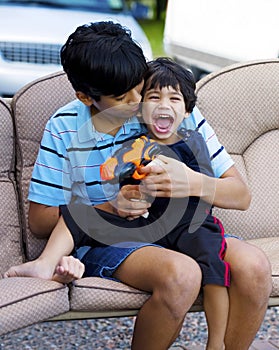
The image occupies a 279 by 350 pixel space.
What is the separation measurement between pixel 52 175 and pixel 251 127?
109cm

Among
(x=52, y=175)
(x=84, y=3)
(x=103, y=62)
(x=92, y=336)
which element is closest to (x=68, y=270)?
(x=52, y=175)

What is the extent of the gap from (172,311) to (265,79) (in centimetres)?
142

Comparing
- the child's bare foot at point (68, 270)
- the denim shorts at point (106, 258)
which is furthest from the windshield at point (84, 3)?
the child's bare foot at point (68, 270)

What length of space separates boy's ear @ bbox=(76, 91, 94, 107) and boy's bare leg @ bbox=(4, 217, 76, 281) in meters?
0.41

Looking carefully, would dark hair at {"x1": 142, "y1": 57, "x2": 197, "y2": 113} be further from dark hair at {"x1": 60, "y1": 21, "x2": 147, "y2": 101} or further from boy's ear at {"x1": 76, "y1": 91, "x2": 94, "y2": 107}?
boy's ear at {"x1": 76, "y1": 91, "x2": 94, "y2": 107}

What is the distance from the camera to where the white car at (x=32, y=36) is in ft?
22.4

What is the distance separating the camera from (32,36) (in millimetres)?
6836

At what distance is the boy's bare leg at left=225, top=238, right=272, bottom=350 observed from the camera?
275 centimetres

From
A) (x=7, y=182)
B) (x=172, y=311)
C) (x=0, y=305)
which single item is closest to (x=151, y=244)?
(x=172, y=311)

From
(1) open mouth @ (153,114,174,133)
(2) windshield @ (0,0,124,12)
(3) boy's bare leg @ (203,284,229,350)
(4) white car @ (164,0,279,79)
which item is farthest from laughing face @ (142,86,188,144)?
(4) white car @ (164,0,279,79)

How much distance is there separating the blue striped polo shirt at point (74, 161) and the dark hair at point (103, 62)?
183 mm

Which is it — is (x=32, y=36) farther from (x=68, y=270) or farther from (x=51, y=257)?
(x=68, y=270)

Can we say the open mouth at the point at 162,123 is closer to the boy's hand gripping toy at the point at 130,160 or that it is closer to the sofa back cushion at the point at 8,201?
the boy's hand gripping toy at the point at 130,160

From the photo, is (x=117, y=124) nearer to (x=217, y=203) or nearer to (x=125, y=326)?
(x=217, y=203)
